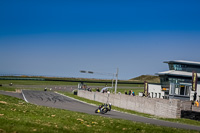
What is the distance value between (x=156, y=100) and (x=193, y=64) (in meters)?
34.4

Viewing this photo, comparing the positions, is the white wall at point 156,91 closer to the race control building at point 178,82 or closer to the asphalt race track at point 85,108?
the race control building at point 178,82

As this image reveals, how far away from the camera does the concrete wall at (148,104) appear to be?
30.3 metres

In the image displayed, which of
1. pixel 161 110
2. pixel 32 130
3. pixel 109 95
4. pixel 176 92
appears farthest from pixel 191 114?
pixel 176 92

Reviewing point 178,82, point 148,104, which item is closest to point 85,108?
point 148,104

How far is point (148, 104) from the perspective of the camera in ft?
121

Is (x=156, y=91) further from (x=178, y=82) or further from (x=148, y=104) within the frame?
(x=148, y=104)

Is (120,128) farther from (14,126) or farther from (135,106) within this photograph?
(135,106)

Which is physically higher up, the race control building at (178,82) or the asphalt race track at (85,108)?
the race control building at (178,82)

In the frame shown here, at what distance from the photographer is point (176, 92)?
2349 inches

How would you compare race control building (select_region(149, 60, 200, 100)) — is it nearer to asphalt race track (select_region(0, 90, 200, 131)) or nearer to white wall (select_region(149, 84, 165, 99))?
white wall (select_region(149, 84, 165, 99))

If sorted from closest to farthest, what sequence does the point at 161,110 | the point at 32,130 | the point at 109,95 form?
the point at 32,130 → the point at 161,110 → the point at 109,95

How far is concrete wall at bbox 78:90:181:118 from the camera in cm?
3030

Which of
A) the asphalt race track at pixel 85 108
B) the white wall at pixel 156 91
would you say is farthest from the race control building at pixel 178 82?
the asphalt race track at pixel 85 108

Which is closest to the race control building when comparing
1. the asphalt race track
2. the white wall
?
the white wall
